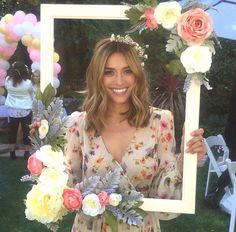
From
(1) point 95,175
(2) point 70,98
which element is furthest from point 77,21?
(1) point 95,175

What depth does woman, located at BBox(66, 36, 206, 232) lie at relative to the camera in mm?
1909

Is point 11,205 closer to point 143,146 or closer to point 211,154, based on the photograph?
point 211,154

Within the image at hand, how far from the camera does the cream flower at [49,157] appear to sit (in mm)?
1879

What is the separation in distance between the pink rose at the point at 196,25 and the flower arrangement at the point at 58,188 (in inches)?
20.5

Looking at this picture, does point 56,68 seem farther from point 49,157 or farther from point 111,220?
point 111,220

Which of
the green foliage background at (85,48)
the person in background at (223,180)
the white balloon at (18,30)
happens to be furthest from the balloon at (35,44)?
the green foliage background at (85,48)

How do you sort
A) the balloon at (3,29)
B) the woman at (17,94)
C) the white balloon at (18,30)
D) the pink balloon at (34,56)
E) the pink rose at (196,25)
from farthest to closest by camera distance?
the balloon at (3,29) → the white balloon at (18,30) → the pink balloon at (34,56) → the woman at (17,94) → the pink rose at (196,25)

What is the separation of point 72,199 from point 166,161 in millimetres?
376

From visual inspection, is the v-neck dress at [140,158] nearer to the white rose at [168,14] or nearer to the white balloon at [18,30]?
the white rose at [168,14]

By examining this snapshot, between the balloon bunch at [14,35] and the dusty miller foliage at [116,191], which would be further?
the balloon bunch at [14,35]

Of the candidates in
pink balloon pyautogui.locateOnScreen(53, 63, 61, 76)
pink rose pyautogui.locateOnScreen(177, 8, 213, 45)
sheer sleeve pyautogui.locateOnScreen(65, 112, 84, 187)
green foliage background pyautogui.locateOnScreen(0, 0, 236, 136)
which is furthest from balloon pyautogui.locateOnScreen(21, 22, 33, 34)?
pink rose pyautogui.locateOnScreen(177, 8, 213, 45)

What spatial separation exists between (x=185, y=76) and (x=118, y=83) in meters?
0.25

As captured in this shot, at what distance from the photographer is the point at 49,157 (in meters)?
1.88

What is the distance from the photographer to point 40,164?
190cm
